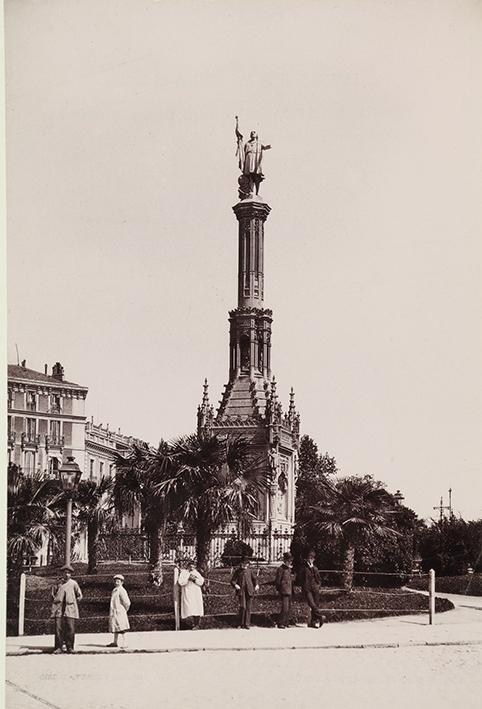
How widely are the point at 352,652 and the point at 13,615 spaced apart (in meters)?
4.80

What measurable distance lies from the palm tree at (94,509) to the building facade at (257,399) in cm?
219

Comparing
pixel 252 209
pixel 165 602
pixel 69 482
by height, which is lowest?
pixel 165 602

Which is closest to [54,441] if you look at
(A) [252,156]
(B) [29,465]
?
(B) [29,465]

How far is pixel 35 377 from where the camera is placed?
47.4 ft

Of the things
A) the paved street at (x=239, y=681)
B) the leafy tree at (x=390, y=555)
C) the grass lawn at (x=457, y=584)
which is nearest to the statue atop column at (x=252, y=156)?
the paved street at (x=239, y=681)

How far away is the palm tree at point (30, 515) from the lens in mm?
15164

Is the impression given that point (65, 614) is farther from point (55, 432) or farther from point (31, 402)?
point (31, 402)

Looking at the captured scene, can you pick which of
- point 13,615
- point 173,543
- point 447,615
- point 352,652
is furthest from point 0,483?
point 447,615

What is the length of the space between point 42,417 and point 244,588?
418cm

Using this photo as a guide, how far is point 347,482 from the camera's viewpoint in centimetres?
1816

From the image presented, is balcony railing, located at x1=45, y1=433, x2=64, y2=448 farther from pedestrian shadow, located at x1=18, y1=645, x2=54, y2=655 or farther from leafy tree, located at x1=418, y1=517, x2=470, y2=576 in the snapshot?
leafy tree, located at x1=418, y1=517, x2=470, y2=576

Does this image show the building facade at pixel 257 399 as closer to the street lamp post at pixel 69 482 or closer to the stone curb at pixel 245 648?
the street lamp post at pixel 69 482

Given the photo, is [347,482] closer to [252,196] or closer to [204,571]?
[204,571]

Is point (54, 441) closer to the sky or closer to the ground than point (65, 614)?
closer to the sky
